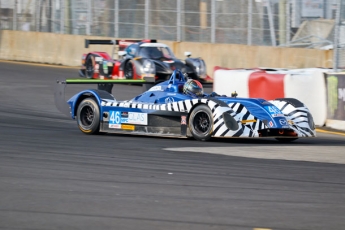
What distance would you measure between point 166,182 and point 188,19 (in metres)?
18.0

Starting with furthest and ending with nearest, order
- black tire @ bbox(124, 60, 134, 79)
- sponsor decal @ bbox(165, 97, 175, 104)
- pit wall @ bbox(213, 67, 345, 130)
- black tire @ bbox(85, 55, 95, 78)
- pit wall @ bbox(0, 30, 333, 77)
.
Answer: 1. black tire @ bbox(85, 55, 95, 78)
2. pit wall @ bbox(0, 30, 333, 77)
3. black tire @ bbox(124, 60, 134, 79)
4. pit wall @ bbox(213, 67, 345, 130)
5. sponsor decal @ bbox(165, 97, 175, 104)

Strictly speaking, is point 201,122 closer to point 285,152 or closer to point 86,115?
point 285,152

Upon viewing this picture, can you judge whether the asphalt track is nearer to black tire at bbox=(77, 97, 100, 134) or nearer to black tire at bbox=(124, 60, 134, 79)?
black tire at bbox=(77, 97, 100, 134)

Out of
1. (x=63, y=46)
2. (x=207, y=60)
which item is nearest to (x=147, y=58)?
(x=207, y=60)

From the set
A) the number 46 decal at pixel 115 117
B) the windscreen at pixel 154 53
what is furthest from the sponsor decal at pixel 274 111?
the windscreen at pixel 154 53

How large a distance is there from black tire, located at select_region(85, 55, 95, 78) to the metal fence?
153 inches

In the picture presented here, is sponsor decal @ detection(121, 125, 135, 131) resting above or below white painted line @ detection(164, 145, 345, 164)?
above

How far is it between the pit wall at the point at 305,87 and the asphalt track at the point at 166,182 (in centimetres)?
133

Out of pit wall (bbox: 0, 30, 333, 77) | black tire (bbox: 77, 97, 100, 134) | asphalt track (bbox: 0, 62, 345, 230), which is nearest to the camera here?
asphalt track (bbox: 0, 62, 345, 230)

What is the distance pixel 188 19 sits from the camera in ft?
81.0

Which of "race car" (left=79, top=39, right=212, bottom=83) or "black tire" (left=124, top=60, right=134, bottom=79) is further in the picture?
"black tire" (left=124, top=60, right=134, bottom=79)

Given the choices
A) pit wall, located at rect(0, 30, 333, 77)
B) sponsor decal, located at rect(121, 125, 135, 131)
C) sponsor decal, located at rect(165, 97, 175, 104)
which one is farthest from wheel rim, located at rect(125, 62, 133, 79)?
sponsor decal, located at rect(165, 97, 175, 104)

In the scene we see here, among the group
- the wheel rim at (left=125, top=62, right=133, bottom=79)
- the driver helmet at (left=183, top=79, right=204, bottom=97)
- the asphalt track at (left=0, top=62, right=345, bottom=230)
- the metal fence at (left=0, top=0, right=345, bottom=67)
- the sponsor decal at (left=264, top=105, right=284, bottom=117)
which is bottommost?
the asphalt track at (left=0, top=62, right=345, bottom=230)

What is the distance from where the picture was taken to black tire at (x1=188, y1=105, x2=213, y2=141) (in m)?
10.7
